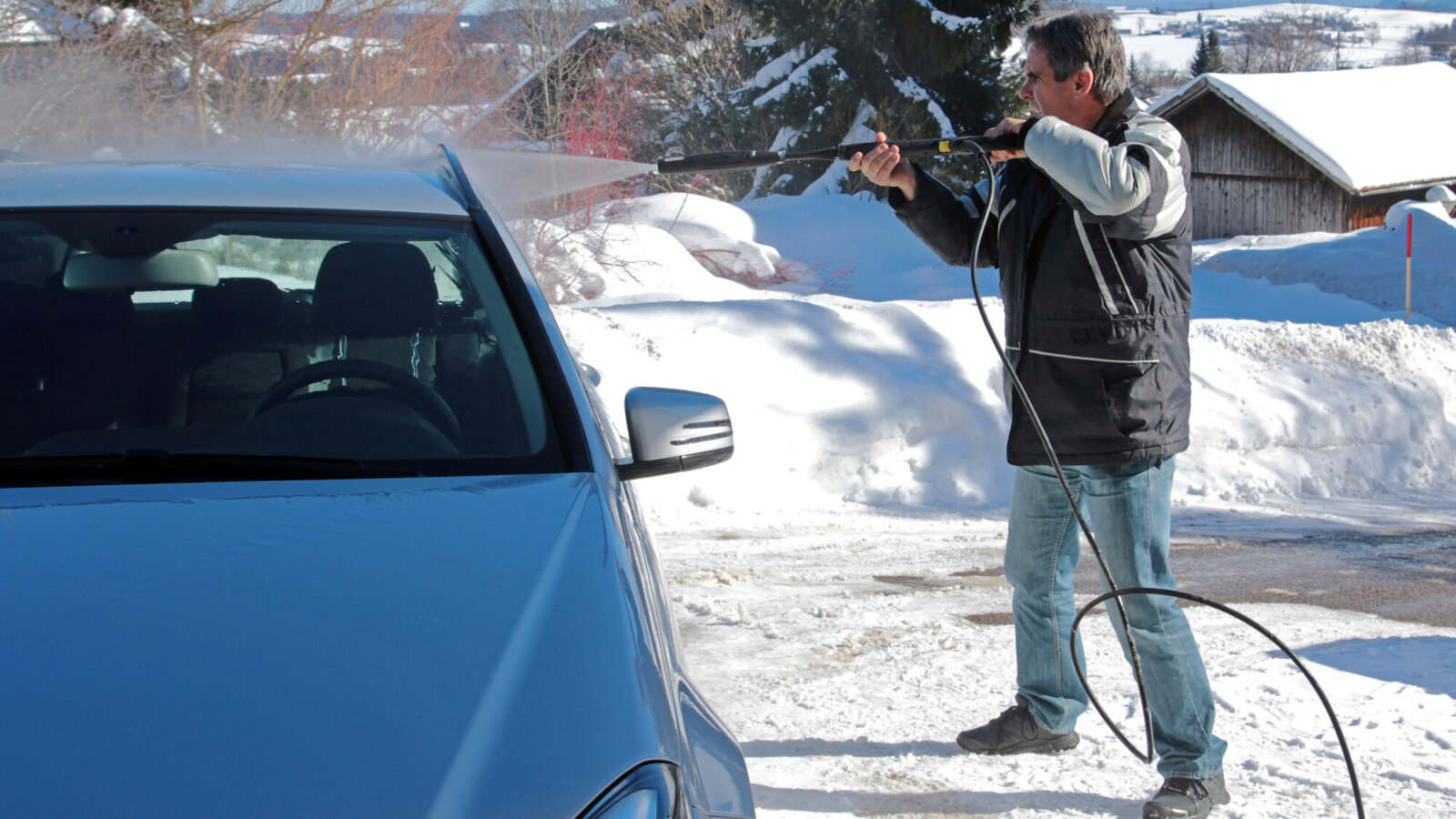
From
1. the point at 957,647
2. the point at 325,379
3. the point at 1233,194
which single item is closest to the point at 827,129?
the point at 1233,194

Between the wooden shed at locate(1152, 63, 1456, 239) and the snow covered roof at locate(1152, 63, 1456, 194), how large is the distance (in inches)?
1.3

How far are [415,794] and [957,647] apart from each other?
3189 mm

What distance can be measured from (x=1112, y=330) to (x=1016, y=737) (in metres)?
1.16

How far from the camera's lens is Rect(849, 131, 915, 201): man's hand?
3057mm

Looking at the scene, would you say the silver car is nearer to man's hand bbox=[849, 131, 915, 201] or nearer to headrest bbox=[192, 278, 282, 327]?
headrest bbox=[192, 278, 282, 327]

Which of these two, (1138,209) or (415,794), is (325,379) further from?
(1138,209)

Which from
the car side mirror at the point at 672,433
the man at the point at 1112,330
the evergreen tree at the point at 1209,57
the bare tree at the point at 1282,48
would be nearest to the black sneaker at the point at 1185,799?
the man at the point at 1112,330

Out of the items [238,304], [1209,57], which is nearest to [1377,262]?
[238,304]

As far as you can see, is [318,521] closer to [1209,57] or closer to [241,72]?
[241,72]

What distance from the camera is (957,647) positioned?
13.9ft

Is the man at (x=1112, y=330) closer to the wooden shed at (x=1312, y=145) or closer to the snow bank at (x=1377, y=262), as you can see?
the snow bank at (x=1377, y=262)

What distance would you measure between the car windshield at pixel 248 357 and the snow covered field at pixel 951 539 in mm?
1352

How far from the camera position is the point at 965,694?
3.78 m

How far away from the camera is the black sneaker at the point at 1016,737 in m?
3.26
